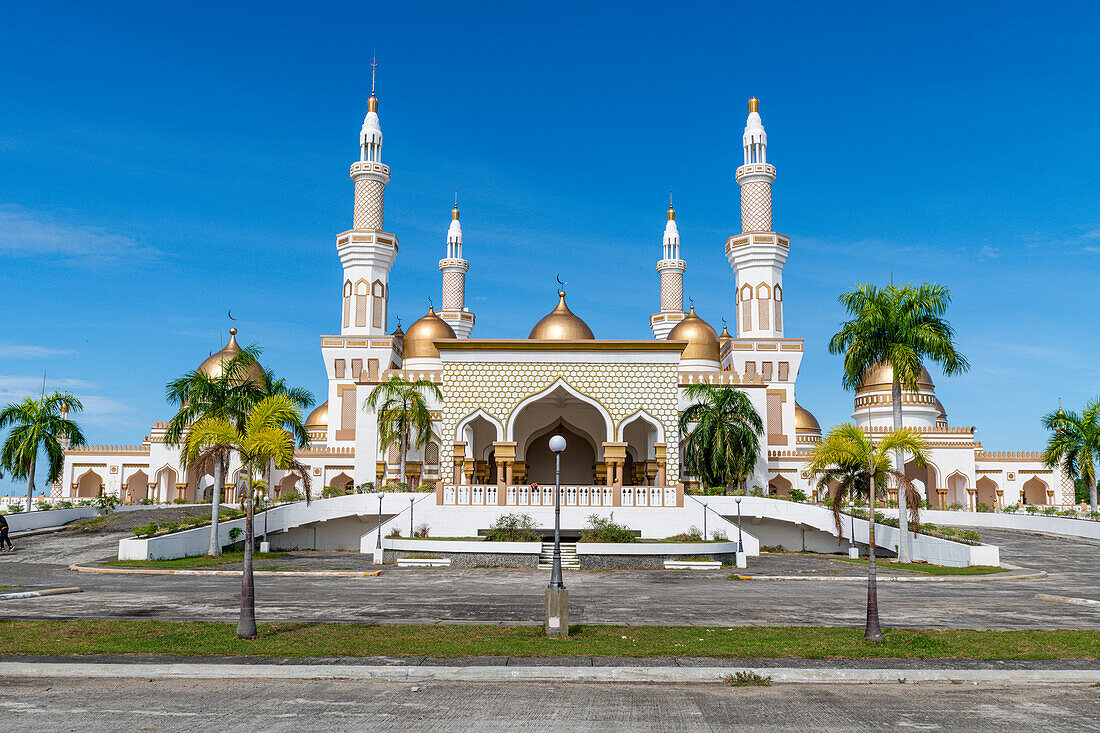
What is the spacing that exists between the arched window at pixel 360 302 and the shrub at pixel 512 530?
23176 mm

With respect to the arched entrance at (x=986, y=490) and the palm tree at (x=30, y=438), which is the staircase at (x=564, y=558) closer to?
the palm tree at (x=30, y=438)

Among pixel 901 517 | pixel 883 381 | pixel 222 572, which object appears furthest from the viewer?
pixel 883 381

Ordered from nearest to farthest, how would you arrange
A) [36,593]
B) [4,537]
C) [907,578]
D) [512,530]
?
[36,593] < [907,578] < [4,537] < [512,530]

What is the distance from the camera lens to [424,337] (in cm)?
5016

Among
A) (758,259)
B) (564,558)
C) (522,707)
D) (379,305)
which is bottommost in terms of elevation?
(564,558)

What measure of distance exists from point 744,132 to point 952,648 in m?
45.9

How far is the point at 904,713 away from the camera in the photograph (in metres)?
8.66

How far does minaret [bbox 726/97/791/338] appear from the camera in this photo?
50688 millimetres

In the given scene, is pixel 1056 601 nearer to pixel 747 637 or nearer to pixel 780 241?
pixel 747 637

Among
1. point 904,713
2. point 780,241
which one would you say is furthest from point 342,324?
point 904,713

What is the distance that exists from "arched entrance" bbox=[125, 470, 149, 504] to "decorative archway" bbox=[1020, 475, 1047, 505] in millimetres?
53083

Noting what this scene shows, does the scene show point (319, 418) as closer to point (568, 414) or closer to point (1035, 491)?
point (568, 414)

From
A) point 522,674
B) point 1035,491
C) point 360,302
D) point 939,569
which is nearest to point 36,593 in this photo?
point 522,674

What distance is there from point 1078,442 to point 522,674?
134 ft
